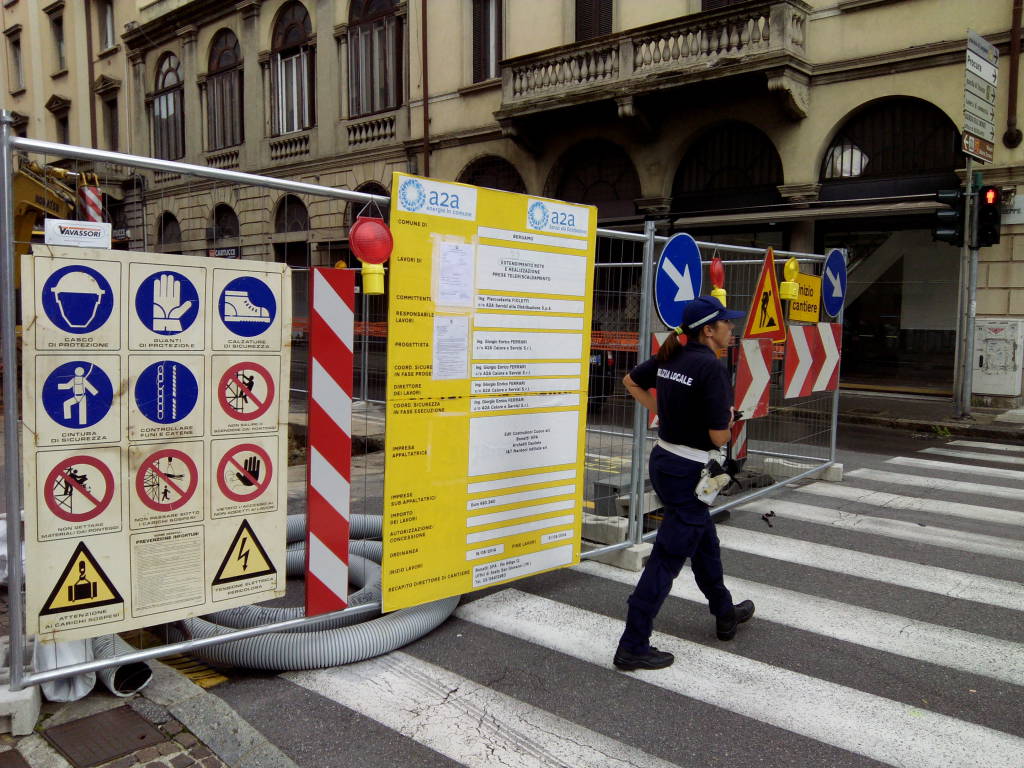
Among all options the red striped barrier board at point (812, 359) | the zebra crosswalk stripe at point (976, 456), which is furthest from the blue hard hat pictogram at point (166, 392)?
the zebra crosswalk stripe at point (976, 456)

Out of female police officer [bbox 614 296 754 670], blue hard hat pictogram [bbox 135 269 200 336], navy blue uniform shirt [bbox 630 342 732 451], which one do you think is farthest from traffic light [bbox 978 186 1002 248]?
blue hard hat pictogram [bbox 135 269 200 336]

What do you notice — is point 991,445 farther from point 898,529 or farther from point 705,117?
point 705,117

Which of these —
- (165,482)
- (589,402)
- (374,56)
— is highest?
(374,56)

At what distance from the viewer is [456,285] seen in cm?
403

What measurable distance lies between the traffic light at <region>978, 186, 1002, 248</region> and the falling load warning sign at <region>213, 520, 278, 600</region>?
12963mm

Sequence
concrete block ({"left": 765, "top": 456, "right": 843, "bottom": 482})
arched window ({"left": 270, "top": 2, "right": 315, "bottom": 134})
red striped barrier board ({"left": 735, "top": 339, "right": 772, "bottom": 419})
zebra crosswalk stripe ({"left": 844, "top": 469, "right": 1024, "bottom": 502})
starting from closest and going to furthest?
red striped barrier board ({"left": 735, "top": 339, "right": 772, "bottom": 419}), zebra crosswalk stripe ({"left": 844, "top": 469, "right": 1024, "bottom": 502}), concrete block ({"left": 765, "top": 456, "right": 843, "bottom": 482}), arched window ({"left": 270, "top": 2, "right": 315, "bottom": 134})

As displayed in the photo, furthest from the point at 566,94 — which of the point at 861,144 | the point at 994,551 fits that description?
the point at 994,551

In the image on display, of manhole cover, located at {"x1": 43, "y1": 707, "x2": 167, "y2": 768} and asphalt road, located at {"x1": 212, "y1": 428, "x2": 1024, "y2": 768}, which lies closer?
manhole cover, located at {"x1": 43, "y1": 707, "x2": 167, "y2": 768}

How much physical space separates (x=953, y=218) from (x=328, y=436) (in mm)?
12459

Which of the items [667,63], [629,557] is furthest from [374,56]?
[629,557]

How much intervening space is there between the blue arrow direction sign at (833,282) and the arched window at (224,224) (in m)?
5.74

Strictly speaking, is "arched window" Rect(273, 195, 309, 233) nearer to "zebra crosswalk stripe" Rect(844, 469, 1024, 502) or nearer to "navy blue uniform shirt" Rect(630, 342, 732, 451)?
"navy blue uniform shirt" Rect(630, 342, 732, 451)

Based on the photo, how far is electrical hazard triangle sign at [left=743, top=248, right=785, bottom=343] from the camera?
20.8 feet

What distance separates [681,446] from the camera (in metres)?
3.93
